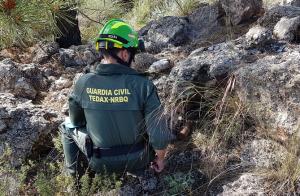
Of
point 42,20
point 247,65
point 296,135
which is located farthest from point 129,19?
point 296,135

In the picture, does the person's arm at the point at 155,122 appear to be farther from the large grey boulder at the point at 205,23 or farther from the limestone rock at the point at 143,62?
the large grey boulder at the point at 205,23

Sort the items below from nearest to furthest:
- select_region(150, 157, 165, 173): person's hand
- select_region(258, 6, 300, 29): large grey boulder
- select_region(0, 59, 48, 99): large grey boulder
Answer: select_region(150, 157, 165, 173): person's hand
select_region(258, 6, 300, 29): large grey boulder
select_region(0, 59, 48, 99): large grey boulder

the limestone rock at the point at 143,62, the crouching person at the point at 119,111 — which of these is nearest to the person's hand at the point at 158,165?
the crouching person at the point at 119,111

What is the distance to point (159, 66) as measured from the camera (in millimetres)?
3186

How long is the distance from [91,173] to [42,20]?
122cm

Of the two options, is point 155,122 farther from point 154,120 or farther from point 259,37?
point 259,37

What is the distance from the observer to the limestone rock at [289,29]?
2957mm

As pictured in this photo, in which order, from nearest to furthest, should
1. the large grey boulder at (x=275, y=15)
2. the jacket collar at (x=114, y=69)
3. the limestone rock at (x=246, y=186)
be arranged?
Result: the limestone rock at (x=246, y=186) → the jacket collar at (x=114, y=69) → the large grey boulder at (x=275, y=15)

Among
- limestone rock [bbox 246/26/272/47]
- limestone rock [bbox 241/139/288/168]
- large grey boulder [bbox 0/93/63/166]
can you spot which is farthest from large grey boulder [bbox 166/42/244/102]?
large grey boulder [bbox 0/93/63/166]

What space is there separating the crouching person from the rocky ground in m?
0.17

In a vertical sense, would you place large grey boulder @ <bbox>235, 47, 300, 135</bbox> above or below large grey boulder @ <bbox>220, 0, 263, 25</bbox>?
below

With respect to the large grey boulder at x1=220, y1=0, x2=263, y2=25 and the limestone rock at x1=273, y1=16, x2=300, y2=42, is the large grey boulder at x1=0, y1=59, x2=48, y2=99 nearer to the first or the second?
the large grey boulder at x1=220, y1=0, x2=263, y2=25

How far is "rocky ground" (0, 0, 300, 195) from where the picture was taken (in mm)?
2436

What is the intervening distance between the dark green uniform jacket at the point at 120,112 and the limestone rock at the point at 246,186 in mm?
418
